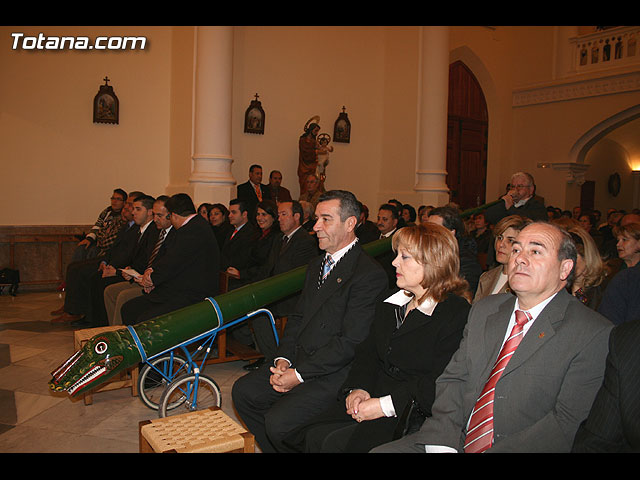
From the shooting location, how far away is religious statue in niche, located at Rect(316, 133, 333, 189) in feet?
33.9

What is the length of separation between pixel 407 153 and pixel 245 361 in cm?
701

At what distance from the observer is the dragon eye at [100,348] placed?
115 inches

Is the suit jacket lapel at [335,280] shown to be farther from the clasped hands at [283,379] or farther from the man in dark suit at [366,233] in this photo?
the man in dark suit at [366,233]

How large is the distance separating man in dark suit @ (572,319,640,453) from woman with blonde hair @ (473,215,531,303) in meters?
1.63

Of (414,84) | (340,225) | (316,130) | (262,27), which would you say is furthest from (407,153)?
(340,225)

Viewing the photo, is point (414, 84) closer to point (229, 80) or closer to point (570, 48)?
point (229, 80)

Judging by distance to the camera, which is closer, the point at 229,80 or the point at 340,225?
the point at 340,225

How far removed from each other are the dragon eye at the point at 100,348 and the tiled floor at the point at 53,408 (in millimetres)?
825

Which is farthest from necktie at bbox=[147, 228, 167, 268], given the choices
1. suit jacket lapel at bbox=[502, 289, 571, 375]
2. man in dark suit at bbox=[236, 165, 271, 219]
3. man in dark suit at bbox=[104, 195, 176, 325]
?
suit jacket lapel at bbox=[502, 289, 571, 375]

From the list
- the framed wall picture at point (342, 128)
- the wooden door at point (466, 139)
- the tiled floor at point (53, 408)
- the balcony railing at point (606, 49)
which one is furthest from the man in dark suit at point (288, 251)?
the balcony railing at point (606, 49)

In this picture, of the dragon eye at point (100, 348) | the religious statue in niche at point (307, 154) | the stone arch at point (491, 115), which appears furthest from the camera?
the stone arch at point (491, 115)

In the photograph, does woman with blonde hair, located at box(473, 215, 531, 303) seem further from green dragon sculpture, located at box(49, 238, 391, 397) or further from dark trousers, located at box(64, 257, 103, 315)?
dark trousers, located at box(64, 257, 103, 315)

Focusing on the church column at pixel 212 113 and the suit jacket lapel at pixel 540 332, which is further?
the church column at pixel 212 113

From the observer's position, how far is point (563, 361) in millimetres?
1984
